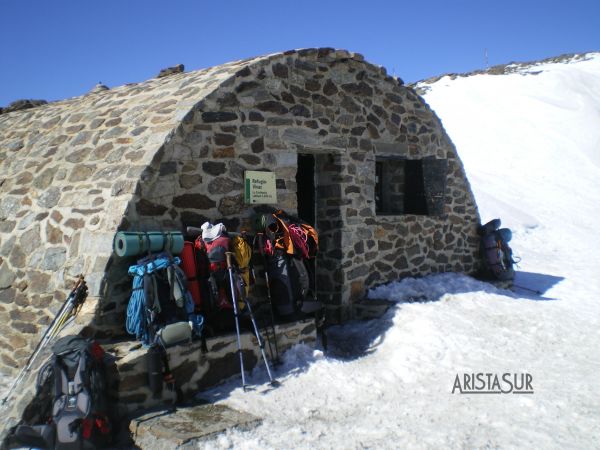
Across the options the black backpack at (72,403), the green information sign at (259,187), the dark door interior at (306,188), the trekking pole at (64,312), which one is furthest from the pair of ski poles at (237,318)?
the dark door interior at (306,188)

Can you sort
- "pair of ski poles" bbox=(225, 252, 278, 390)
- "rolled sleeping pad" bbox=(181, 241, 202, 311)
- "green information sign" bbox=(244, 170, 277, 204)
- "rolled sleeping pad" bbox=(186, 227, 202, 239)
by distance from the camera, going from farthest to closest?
1. "green information sign" bbox=(244, 170, 277, 204)
2. "rolled sleeping pad" bbox=(186, 227, 202, 239)
3. "rolled sleeping pad" bbox=(181, 241, 202, 311)
4. "pair of ski poles" bbox=(225, 252, 278, 390)

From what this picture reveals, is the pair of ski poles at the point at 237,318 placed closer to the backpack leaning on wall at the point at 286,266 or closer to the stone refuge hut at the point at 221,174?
the backpack leaning on wall at the point at 286,266

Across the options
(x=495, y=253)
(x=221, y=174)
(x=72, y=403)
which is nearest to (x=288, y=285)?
(x=221, y=174)

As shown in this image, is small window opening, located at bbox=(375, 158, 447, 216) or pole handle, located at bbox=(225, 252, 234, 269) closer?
pole handle, located at bbox=(225, 252, 234, 269)

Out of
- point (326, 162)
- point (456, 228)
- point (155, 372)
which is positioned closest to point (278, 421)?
point (155, 372)

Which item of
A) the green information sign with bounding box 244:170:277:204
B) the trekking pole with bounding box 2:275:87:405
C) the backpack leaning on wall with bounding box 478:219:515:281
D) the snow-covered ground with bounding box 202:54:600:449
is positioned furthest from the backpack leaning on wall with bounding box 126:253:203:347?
the backpack leaning on wall with bounding box 478:219:515:281

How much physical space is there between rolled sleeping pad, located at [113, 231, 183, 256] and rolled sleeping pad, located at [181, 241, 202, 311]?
153 mm

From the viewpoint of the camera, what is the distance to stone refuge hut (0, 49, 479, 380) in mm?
5922

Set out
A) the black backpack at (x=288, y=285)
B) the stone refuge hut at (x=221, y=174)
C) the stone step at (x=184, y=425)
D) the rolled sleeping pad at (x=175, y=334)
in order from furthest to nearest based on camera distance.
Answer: the black backpack at (x=288, y=285)
the stone refuge hut at (x=221, y=174)
the rolled sleeping pad at (x=175, y=334)
the stone step at (x=184, y=425)

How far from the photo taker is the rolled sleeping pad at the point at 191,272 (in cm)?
578

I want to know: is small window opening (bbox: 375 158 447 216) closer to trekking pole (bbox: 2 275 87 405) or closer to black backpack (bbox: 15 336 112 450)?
trekking pole (bbox: 2 275 87 405)

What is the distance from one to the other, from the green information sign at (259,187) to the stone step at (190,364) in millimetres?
1665

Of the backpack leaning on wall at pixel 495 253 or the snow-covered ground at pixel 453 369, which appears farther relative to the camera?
the backpack leaning on wall at pixel 495 253

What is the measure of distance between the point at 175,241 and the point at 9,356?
7.84ft
